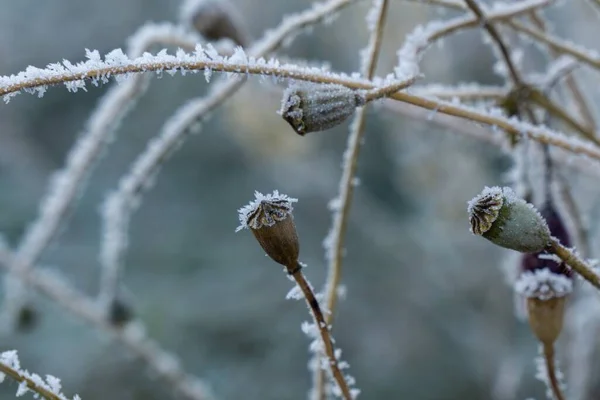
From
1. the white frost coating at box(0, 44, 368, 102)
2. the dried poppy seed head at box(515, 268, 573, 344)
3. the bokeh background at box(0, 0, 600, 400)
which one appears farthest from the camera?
the bokeh background at box(0, 0, 600, 400)

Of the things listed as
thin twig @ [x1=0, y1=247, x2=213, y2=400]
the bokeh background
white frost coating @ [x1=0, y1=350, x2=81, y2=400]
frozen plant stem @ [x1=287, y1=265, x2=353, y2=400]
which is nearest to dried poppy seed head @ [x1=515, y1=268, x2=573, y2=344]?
frozen plant stem @ [x1=287, y1=265, x2=353, y2=400]

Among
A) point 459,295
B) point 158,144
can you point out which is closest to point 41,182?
point 459,295

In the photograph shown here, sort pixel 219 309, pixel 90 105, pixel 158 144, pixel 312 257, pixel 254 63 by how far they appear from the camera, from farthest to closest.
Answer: pixel 90 105 → pixel 312 257 → pixel 219 309 → pixel 158 144 → pixel 254 63

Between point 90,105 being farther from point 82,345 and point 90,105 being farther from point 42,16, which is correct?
point 82,345

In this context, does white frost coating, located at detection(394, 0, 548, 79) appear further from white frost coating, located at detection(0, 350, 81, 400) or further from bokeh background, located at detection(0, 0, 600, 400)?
bokeh background, located at detection(0, 0, 600, 400)

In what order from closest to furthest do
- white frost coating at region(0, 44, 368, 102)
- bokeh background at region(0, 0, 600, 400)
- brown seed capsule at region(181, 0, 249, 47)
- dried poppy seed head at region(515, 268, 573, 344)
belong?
1. white frost coating at region(0, 44, 368, 102)
2. dried poppy seed head at region(515, 268, 573, 344)
3. brown seed capsule at region(181, 0, 249, 47)
4. bokeh background at region(0, 0, 600, 400)

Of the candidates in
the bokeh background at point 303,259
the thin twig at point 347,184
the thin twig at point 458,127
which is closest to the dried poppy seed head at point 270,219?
the thin twig at point 347,184

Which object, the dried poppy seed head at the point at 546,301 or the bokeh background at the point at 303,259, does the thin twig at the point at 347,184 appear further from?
the bokeh background at the point at 303,259

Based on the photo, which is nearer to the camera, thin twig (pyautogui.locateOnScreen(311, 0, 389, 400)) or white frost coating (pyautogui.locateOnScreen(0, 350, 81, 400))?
white frost coating (pyautogui.locateOnScreen(0, 350, 81, 400))
